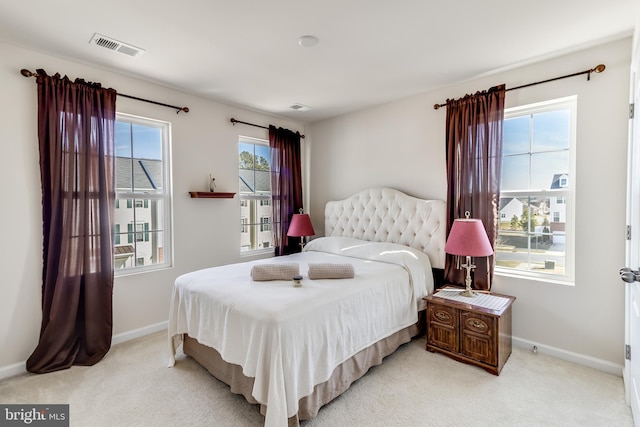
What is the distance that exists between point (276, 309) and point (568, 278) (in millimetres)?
2522

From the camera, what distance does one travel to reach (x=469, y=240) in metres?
2.50

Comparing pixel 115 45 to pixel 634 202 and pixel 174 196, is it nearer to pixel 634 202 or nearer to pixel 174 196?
pixel 174 196

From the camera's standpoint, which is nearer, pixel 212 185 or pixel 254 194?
pixel 212 185

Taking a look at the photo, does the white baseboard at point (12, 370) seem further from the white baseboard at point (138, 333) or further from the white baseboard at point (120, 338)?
the white baseboard at point (138, 333)

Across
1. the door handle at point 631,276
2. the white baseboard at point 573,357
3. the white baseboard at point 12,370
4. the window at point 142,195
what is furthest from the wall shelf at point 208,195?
the door handle at point 631,276

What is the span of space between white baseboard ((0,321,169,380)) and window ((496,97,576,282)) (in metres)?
3.49

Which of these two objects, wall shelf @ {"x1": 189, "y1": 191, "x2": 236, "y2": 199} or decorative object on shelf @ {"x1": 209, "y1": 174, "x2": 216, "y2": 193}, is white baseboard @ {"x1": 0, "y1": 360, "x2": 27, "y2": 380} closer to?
wall shelf @ {"x1": 189, "y1": 191, "x2": 236, "y2": 199}

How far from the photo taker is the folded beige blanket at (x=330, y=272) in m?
2.39

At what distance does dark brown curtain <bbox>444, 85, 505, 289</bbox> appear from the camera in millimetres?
2740

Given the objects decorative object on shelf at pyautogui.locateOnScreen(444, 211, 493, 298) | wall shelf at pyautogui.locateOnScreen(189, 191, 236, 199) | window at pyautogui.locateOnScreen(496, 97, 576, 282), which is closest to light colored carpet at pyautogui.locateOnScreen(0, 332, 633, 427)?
decorative object on shelf at pyautogui.locateOnScreen(444, 211, 493, 298)

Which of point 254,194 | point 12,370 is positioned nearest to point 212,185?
point 254,194

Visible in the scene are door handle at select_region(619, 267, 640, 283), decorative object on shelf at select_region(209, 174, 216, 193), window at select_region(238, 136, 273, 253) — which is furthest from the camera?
window at select_region(238, 136, 273, 253)

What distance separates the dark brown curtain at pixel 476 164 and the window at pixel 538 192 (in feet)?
0.66

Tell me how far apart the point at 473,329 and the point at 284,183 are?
9.52 ft
